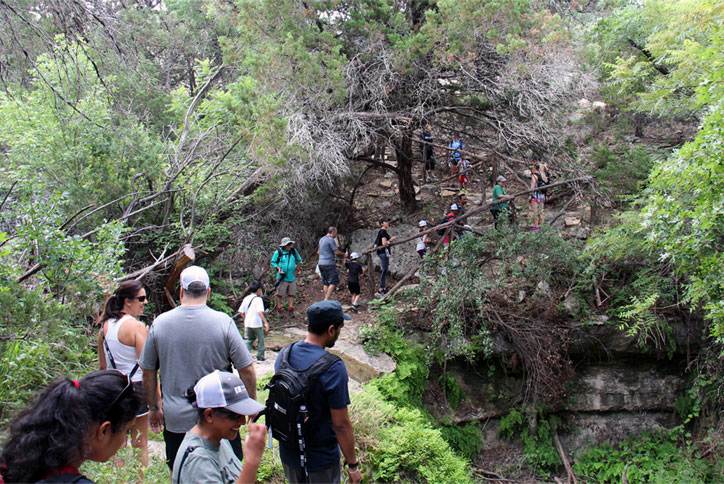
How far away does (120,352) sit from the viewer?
3.88m

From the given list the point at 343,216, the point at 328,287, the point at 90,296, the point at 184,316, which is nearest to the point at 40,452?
the point at 184,316

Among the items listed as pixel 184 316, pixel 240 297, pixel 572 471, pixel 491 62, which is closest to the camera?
pixel 184 316

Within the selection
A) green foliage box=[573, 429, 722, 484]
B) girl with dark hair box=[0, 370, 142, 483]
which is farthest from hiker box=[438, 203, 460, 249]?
girl with dark hair box=[0, 370, 142, 483]

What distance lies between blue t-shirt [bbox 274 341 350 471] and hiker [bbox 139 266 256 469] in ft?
1.43

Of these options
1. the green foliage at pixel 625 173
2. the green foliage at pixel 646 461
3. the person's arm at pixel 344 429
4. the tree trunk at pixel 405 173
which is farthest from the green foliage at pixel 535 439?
the person's arm at pixel 344 429

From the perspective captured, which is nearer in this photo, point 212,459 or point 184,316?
point 212,459

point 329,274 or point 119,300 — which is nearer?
point 119,300

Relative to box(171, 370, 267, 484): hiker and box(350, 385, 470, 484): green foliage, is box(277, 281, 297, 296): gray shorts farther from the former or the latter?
box(171, 370, 267, 484): hiker

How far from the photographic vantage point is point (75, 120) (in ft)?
31.6

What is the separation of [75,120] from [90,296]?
4.77 metres

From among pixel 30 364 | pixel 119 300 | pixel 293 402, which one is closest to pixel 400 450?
pixel 293 402

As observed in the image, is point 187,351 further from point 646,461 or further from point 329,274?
point 646,461

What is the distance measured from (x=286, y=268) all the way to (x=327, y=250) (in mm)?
893

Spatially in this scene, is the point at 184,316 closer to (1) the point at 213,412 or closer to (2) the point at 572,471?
(1) the point at 213,412
